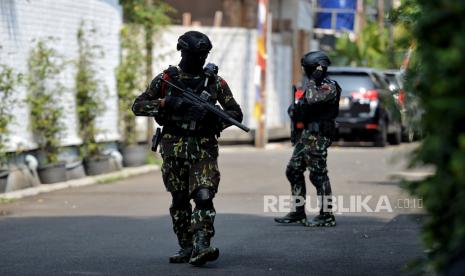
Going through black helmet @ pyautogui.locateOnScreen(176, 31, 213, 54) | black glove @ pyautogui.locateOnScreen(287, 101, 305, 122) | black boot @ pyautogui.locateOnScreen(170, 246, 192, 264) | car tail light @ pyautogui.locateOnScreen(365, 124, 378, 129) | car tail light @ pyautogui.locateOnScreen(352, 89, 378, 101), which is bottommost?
car tail light @ pyautogui.locateOnScreen(365, 124, 378, 129)

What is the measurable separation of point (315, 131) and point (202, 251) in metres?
3.33

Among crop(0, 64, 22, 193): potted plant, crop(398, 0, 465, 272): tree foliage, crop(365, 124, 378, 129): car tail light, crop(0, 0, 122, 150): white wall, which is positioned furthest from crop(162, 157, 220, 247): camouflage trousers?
crop(365, 124, 378, 129): car tail light

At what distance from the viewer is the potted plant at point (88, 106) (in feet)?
62.4

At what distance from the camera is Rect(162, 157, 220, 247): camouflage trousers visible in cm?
925

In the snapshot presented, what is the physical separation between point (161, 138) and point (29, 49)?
8362 millimetres

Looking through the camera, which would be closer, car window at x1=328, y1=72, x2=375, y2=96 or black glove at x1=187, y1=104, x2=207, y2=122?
black glove at x1=187, y1=104, x2=207, y2=122

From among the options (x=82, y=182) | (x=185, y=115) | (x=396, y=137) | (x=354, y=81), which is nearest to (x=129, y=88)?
(x=82, y=182)

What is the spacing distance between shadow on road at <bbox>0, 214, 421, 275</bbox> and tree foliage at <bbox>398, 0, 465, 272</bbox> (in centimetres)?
382

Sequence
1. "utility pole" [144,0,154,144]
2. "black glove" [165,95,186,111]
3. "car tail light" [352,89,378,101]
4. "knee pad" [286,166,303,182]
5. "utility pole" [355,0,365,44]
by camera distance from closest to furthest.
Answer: "black glove" [165,95,186,111]
"knee pad" [286,166,303,182]
"utility pole" [144,0,154,144]
"car tail light" [352,89,378,101]
"utility pole" [355,0,365,44]

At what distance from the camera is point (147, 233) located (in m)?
11.7

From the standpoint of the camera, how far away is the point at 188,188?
9453 mm

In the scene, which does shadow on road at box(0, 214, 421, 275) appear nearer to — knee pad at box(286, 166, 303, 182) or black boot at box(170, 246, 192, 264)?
black boot at box(170, 246, 192, 264)

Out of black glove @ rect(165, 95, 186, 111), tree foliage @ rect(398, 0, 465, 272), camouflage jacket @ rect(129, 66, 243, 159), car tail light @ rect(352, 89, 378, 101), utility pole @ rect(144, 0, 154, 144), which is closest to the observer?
tree foliage @ rect(398, 0, 465, 272)

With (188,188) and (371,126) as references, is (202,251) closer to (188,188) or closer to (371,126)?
(188,188)
